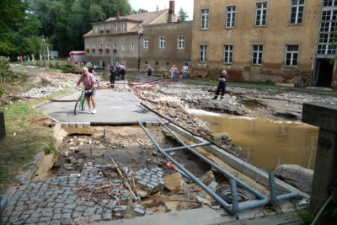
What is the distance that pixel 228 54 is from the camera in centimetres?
2756

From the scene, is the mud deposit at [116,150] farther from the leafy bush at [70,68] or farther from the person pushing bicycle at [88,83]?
the leafy bush at [70,68]

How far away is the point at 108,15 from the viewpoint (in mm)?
60469

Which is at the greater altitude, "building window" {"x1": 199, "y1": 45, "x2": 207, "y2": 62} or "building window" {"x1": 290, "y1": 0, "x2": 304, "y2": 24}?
"building window" {"x1": 290, "y1": 0, "x2": 304, "y2": 24}

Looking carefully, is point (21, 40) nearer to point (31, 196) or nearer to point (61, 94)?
point (61, 94)

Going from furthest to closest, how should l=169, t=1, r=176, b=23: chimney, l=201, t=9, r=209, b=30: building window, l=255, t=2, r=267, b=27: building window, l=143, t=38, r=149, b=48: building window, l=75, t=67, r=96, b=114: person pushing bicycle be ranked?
l=169, t=1, r=176, b=23: chimney, l=143, t=38, r=149, b=48: building window, l=201, t=9, r=209, b=30: building window, l=255, t=2, r=267, b=27: building window, l=75, t=67, r=96, b=114: person pushing bicycle

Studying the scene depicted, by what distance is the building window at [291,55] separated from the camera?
2354 centimetres

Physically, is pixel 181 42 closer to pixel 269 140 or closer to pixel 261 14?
pixel 261 14

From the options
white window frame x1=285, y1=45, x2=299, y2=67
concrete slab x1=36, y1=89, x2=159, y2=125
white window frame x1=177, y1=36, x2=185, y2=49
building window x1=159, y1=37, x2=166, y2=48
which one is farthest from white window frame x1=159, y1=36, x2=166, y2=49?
concrete slab x1=36, y1=89, x2=159, y2=125

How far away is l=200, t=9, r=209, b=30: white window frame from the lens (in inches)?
1127

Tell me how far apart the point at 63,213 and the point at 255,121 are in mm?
10132

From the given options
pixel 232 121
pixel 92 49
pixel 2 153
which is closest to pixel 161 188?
pixel 2 153

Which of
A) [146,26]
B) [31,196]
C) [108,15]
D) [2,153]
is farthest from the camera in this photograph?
[108,15]

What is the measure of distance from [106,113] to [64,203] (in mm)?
7376

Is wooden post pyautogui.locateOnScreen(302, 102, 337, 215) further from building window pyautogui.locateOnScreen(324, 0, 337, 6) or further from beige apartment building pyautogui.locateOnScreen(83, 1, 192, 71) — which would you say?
beige apartment building pyautogui.locateOnScreen(83, 1, 192, 71)
